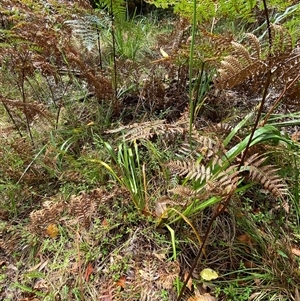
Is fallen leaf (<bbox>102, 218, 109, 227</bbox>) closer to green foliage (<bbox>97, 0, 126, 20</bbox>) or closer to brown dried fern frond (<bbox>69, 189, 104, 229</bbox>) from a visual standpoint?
brown dried fern frond (<bbox>69, 189, 104, 229</bbox>)

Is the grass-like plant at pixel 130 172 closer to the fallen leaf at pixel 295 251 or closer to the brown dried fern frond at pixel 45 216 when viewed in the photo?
the brown dried fern frond at pixel 45 216

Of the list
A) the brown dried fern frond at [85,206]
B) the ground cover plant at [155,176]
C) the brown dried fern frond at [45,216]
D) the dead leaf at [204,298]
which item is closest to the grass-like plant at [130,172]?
the ground cover plant at [155,176]

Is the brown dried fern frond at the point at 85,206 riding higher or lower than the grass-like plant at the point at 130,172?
lower

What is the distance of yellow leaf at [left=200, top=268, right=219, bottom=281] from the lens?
1333 mm

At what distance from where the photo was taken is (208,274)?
1344 mm

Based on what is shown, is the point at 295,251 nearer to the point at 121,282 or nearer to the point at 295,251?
the point at 295,251


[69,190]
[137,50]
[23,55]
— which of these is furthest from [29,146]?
[137,50]

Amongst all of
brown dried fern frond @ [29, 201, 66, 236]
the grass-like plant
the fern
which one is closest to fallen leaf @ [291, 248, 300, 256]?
the grass-like plant

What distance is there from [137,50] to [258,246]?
1.69m

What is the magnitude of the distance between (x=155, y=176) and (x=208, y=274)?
564 millimetres

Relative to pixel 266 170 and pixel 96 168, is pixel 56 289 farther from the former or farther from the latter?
pixel 266 170

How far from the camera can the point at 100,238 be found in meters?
1.51

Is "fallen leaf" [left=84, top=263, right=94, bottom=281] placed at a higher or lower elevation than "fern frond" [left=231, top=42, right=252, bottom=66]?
lower

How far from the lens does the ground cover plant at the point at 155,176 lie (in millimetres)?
1309
